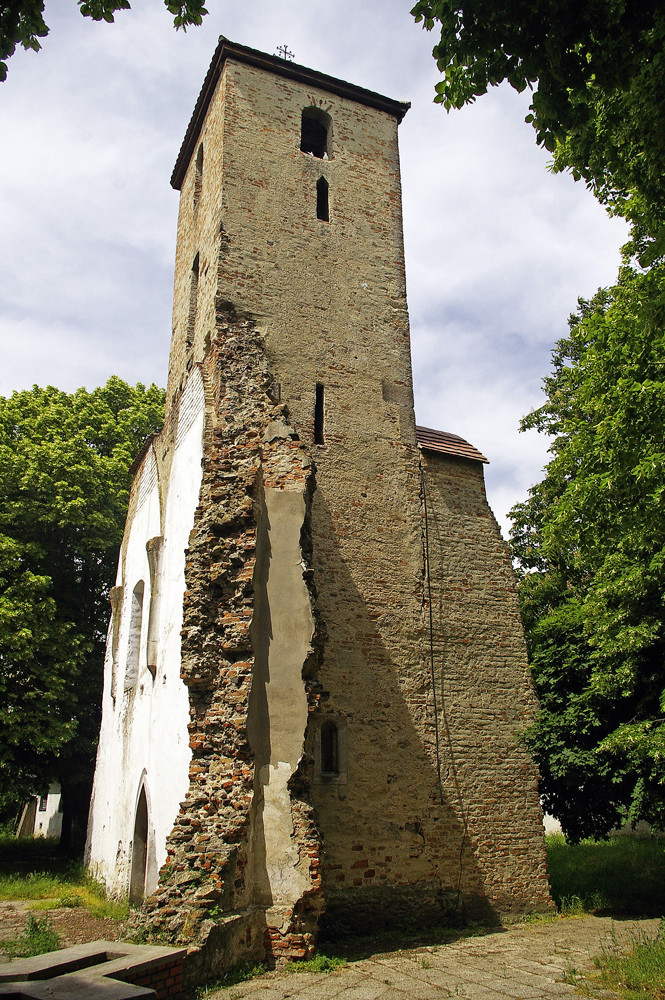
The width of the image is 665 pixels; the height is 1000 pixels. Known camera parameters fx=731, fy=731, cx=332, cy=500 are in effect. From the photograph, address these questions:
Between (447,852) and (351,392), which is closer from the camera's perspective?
(447,852)

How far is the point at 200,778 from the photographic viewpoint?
296 inches

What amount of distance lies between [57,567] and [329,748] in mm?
12287

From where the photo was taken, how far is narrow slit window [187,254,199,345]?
1382cm

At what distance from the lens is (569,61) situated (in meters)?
5.32

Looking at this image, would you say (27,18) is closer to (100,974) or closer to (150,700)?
(100,974)

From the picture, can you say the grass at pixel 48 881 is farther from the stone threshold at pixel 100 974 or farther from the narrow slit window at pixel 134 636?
the stone threshold at pixel 100 974

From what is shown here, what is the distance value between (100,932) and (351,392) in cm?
848

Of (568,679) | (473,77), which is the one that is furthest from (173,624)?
(473,77)

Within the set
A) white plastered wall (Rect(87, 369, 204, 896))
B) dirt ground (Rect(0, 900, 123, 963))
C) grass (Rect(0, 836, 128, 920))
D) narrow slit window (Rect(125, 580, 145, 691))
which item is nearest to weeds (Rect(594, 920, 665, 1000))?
white plastered wall (Rect(87, 369, 204, 896))

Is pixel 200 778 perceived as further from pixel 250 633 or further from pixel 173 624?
pixel 173 624

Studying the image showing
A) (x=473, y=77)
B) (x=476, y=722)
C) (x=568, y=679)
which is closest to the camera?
(x=473, y=77)

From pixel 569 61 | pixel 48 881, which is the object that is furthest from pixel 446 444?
pixel 48 881

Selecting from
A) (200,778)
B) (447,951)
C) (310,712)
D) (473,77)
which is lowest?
(447,951)

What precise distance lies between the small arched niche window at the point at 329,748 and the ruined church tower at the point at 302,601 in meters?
0.03
